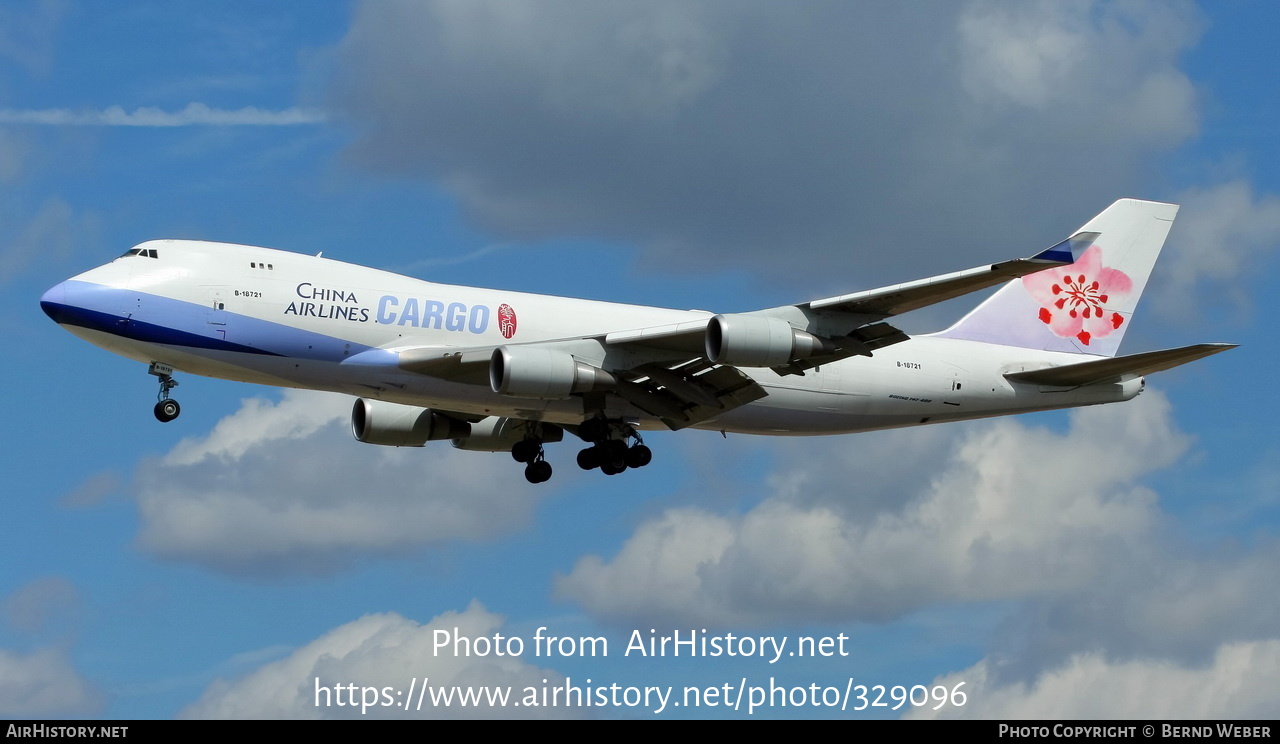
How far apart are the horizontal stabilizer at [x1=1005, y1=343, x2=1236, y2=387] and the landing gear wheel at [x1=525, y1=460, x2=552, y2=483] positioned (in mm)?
12743

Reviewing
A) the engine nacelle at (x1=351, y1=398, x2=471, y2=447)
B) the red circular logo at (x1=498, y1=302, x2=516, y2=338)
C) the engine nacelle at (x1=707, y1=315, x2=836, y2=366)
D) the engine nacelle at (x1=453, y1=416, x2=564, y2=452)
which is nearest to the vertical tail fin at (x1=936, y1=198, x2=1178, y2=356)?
the engine nacelle at (x1=707, y1=315, x2=836, y2=366)

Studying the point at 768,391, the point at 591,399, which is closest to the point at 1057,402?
the point at 768,391

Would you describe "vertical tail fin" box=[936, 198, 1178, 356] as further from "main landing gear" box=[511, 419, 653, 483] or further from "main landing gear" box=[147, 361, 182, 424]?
"main landing gear" box=[147, 361, 182, 424]

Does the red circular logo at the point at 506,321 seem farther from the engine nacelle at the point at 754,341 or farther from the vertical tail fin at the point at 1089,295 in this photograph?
the vertical tail fin at the point at 1089,295

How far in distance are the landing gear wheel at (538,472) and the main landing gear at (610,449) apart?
3.05m

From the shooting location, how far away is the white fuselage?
35031 mm

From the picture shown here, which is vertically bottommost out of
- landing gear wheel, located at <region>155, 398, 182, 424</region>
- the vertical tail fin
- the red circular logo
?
landing gear wheel, located at <region>155, 398, 182, 424</region>

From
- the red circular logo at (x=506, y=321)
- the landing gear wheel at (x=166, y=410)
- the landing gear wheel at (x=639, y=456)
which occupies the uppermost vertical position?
the red circular logo at (x=506, y=321)

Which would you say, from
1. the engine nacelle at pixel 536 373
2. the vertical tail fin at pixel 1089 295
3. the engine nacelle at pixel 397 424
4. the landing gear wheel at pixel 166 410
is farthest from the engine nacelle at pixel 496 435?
the vertical tail fin at pixel 1089 295

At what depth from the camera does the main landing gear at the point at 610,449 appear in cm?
3891

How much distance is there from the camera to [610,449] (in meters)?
39.1

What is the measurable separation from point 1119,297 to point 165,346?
26.5m
